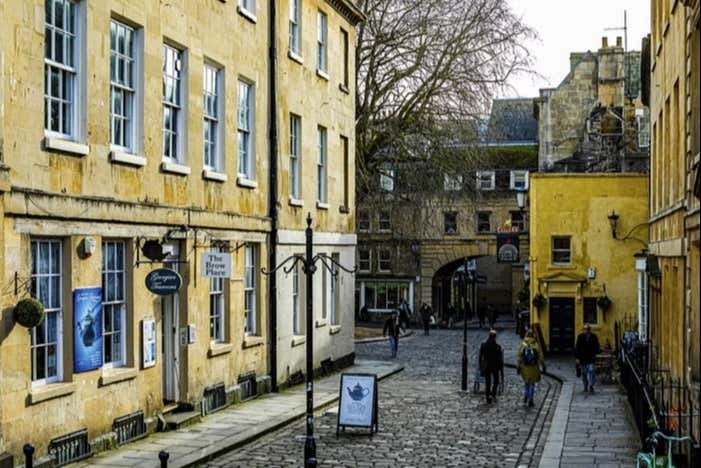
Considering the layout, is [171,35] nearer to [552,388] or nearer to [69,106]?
[69,106]

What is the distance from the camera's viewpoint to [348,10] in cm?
2794

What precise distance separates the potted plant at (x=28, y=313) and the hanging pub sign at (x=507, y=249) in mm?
28481

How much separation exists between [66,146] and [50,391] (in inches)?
128

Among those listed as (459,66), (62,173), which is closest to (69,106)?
(62,173)

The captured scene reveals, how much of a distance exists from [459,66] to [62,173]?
963 inches

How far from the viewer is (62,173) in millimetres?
13586

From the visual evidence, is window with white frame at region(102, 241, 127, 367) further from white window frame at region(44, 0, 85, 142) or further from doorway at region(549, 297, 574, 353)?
doorway at region(549, 297, 574, 353)

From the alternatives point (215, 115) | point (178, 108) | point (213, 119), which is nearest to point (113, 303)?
A: point (178, 108)

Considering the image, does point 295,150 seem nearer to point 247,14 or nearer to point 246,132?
point 246,132

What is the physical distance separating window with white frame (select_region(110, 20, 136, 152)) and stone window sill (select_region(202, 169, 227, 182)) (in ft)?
8.73

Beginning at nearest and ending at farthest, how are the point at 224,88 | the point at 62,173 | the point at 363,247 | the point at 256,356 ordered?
the point at 62,173, the point at 224,88, the point at 256,356, the point at 363,247

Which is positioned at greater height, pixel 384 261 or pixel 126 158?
pixel 126 158

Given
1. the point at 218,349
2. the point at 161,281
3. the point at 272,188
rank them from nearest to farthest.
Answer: the point at 161,281
the point at 218,349
the point at 272,188

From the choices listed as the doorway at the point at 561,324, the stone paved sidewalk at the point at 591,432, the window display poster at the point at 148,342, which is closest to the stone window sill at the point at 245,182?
the window display poster at the point at 148,342
